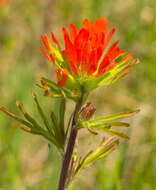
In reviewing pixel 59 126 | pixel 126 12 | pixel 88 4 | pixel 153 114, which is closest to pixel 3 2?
pixel 88 4

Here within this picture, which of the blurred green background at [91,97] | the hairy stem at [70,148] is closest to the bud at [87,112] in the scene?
the hairy stem at [70,148]

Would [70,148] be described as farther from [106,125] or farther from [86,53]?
[86,53]

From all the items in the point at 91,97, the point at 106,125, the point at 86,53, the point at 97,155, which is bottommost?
the point at 97,155

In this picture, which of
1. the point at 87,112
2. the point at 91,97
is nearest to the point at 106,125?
the point at 87,112

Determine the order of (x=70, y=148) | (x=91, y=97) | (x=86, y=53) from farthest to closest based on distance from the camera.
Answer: (x=91, y=97) < (x=70, y=148) < (x=86, y=53)

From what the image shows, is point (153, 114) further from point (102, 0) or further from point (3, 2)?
point (3, 2)

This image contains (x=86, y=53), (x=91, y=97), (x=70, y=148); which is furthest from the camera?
(x=91, y=97)
